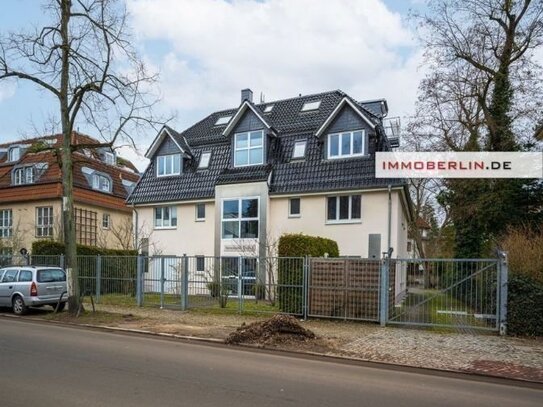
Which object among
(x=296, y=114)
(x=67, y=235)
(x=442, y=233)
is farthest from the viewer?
(x=442, y=233)

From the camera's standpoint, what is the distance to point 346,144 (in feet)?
75.9

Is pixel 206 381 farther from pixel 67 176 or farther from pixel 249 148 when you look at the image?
pixel 249 148

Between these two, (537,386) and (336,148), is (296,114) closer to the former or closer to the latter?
(336,148)

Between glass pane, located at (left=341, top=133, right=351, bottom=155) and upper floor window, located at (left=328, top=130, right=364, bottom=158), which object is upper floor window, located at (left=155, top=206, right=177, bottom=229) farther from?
glass pane, located at (left=341, top=133, right=351, bottom=155)

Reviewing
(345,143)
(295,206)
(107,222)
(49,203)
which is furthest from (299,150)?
(107,222)

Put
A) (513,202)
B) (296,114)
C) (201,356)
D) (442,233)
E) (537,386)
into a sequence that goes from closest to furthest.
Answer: (537,386)
(201,356)
(513,202)
(296,114)
(442,233)

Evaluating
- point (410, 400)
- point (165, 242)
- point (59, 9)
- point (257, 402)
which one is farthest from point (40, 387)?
point (165, 242)

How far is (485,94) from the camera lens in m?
24.3

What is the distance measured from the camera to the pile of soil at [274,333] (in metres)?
11.4

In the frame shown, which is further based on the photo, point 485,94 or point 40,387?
point 485,94

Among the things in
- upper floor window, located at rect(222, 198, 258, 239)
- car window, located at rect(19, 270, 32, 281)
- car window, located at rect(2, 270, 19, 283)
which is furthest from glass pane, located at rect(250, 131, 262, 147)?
car window, located at rect(2, 270, 19, 283)

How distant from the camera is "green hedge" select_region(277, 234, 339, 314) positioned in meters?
Answer: 15.7

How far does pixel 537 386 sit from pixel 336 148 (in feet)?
53.5

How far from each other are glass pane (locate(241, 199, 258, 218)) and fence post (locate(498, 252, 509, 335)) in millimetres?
13294
